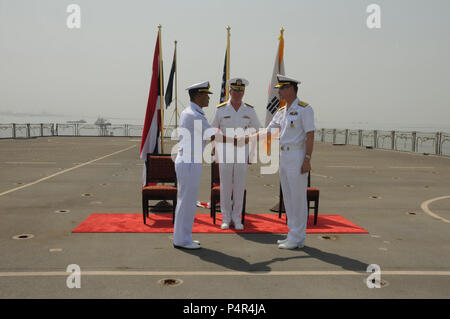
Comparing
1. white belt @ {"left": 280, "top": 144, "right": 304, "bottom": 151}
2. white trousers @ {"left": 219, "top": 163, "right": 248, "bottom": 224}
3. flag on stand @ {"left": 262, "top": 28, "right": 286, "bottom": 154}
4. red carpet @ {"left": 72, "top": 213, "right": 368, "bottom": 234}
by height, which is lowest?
red carpet @ {"left": 72, "top": 213, "right": 368, "bottom": 234}

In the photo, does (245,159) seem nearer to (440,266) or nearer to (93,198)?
(440,266)

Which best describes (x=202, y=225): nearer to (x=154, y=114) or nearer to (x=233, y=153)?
(x=233, y=153)

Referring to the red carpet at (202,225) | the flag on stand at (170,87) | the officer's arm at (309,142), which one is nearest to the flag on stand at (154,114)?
the flag on stand at (170,87)

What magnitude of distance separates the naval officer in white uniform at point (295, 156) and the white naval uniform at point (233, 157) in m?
0.96

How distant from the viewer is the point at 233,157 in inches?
228

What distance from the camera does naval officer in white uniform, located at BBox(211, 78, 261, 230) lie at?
5773 mm

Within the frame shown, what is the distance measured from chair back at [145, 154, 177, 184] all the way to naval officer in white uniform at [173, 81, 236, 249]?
2275mm

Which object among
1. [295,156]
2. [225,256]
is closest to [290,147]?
[295,156]

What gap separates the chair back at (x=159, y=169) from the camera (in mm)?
7047

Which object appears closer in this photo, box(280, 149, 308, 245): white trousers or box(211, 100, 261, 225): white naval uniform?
box(280, 149, 308, 245): white trousers

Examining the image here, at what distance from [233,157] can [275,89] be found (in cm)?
210

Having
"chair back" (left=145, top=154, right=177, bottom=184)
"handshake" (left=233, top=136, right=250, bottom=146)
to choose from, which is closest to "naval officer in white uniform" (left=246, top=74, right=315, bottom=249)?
"handshake" (left=233, top=136, right=250, bottom=146)

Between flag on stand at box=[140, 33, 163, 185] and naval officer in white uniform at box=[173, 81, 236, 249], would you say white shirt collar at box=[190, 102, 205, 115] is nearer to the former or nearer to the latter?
naval officer in white uniform at box=[173, 81, 236, 249]

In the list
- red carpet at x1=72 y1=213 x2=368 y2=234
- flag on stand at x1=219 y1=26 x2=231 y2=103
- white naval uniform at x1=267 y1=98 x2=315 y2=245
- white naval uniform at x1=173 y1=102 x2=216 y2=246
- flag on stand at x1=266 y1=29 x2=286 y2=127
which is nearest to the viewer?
white naval uniform at x1=173 y1=102 x2=216 y2=246
